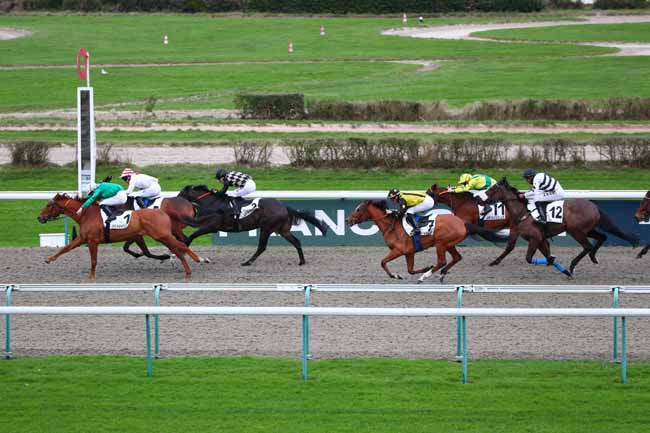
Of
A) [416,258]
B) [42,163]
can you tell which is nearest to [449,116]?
[42,163]

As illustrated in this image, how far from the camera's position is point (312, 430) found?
6.74 m

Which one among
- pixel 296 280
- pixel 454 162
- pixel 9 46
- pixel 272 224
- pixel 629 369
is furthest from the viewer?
pixel 9 46

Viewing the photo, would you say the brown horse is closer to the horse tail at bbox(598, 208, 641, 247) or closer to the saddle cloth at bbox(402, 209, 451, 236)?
the saddle cloth at bbox(402, 209, 451, 236)

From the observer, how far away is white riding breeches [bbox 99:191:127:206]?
1223cm

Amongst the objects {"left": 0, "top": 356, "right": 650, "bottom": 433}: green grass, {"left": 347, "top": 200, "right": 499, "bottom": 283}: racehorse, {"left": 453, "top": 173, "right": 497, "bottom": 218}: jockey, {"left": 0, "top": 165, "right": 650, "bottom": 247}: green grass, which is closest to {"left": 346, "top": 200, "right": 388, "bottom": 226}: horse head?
{"left": 347, "top": 200, "right": 499, "bottom": 283}: racehorse

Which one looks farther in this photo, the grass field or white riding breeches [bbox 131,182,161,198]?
the grass field

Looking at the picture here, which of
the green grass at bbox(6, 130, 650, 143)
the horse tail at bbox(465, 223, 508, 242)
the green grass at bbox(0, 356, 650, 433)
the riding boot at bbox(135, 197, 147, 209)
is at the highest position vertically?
the green grass at bbox(6, 130, 650, 143)

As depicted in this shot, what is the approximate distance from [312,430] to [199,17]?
4288cm

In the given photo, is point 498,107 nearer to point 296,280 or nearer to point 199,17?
point 296,280

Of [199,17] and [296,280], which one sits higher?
[199,17]

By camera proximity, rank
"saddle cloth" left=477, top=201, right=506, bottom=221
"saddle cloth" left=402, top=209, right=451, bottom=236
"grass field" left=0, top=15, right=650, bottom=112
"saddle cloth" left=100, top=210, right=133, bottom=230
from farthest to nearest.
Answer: "grass field" left=0, top=15, right=650, bottom=112 < "saddle cloth" left=477, top=201, right=506, bottom=221 < "saddle cloth" left=100, top=210, right=133, bottom=230 < "saddle cloth" left=402, top=209, right=451, bottom=236

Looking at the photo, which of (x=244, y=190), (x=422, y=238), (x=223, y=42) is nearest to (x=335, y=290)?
(x=422, y=238)

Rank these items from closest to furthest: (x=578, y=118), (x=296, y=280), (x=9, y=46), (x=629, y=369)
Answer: (x=629, y=369)
(x=296, y=280)
(x=578, y=118)
(x=9, y=46)

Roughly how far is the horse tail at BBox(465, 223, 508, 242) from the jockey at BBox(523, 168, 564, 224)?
0.53 metres
